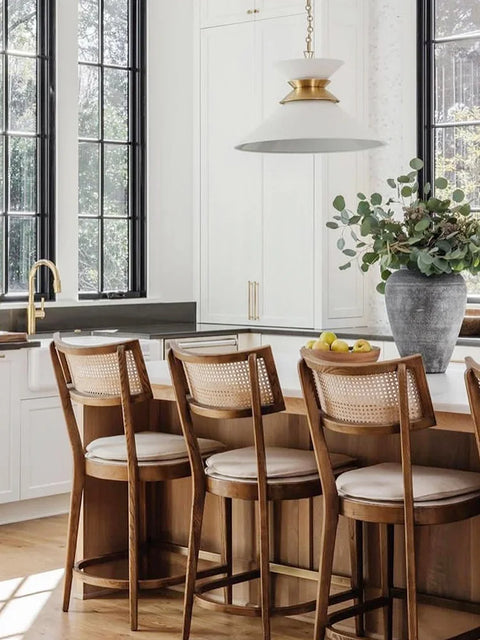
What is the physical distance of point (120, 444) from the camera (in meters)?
3.84

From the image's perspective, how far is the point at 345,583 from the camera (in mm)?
3635

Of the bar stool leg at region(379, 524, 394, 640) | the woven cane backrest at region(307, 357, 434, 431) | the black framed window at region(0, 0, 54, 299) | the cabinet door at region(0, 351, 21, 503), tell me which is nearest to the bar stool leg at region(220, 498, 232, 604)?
the bar stool leg at region(379, 524, 394, 640)

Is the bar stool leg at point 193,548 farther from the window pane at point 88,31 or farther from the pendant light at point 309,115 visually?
the window pane at point 88,31

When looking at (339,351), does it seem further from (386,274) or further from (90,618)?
(90,618)

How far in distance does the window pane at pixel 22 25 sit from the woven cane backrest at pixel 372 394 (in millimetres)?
3694

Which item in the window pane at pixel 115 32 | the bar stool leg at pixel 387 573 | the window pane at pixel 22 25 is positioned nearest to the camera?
the bar stool leg at pixel 387 573

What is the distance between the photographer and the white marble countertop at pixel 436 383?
10.1 feet

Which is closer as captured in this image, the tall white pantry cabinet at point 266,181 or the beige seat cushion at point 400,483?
the beige seat cushion at point 400,483

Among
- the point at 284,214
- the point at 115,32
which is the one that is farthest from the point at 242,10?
the point at 284,214

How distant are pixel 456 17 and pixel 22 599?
4.00 metres

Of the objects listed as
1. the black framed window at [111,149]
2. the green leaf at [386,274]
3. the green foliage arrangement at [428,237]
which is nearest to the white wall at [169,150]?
the black framed window at [111,149]

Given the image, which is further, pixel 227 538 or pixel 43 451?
pixel 43 451

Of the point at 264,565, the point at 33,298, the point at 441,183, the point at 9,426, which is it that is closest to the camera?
the point at 264,565

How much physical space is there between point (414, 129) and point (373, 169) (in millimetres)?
331
